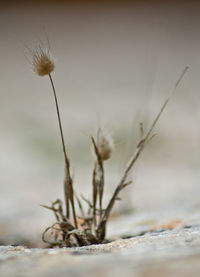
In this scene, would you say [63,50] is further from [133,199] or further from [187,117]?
[133,199]

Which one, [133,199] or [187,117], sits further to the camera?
[187,117]

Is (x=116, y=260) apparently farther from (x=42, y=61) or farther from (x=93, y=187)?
(x=42, y=61)

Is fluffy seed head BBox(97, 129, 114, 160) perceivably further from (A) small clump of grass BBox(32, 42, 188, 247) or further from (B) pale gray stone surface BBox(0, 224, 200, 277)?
(B) pale gray stone surface BBox(0, 224, 200, 277)

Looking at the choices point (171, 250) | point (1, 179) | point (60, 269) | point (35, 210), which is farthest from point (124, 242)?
point (1, 179)

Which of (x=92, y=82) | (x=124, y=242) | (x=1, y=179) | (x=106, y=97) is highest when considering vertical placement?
(x=92, y=82)

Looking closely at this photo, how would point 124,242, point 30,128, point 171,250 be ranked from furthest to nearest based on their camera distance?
point 30,128 → point 124,242 → point 171,250

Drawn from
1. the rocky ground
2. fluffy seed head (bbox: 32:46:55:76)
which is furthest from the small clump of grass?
the rocky ground

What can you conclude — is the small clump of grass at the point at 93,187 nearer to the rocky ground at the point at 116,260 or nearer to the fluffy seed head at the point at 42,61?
the fluffy seed head at the point at 42,61
